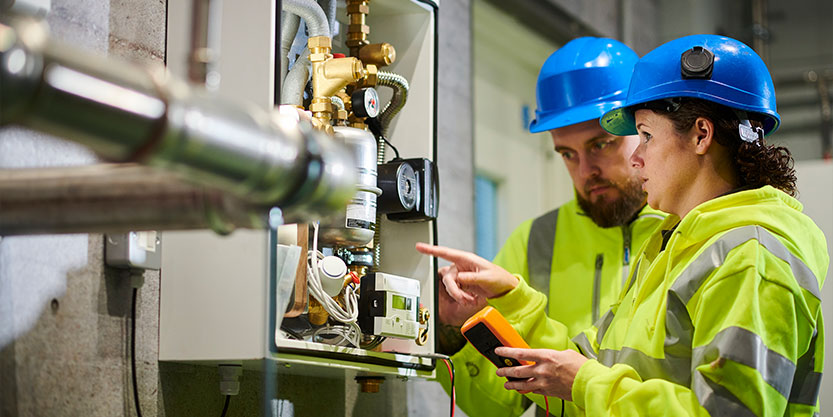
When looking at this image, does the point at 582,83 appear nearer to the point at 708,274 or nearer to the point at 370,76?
the point at 370,76

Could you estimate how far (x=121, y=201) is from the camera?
79 centimetres

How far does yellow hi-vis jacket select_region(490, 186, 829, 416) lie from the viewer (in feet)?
4.43

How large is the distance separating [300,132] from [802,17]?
446 centimetres

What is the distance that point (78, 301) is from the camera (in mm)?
1406

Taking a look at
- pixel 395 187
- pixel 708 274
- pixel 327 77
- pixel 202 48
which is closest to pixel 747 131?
pixel 708 274

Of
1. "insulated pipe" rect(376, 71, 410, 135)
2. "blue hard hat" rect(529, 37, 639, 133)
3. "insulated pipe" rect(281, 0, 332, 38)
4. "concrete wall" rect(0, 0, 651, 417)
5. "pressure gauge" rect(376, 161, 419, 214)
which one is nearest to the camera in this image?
"concrete wall" rect(0, 0, 651, 417)

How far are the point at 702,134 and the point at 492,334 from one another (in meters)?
0.53

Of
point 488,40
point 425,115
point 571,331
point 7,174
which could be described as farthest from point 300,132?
point 488,40

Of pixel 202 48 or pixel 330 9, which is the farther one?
pixel 330 9

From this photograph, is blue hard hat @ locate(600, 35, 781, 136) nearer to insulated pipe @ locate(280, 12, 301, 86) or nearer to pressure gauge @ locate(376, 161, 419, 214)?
pressure gauge @ locate(376, 161, 419, 214)

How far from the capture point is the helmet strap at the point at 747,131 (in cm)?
160

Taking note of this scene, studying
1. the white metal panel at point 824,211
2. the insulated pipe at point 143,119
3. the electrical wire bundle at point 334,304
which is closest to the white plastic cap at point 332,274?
the electrical wire bundle at point 334,304

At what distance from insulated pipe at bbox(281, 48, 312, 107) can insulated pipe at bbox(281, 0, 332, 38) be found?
0.18 ft

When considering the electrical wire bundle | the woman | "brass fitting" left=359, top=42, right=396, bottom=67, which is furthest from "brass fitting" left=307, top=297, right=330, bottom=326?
"brass fitting" left=359, top=42, right=396, bottom=67
